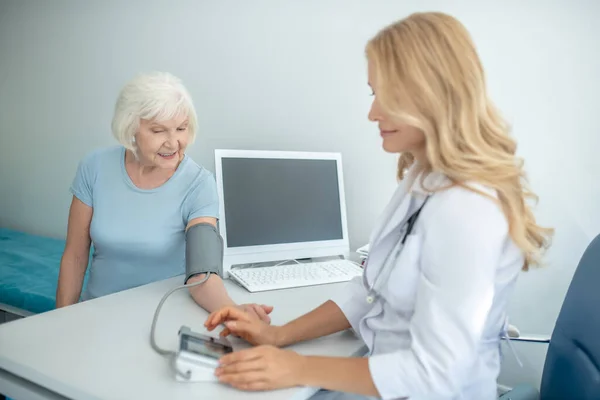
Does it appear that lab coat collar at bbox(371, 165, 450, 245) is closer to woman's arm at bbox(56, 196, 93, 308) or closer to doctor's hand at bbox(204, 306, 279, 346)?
doctor's hand at bbox(204, 306, 279, 346)

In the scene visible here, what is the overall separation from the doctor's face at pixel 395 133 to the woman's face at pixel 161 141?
74 centimetres

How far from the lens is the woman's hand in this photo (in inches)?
32.1

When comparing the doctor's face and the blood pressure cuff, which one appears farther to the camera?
the blood pressure cuff

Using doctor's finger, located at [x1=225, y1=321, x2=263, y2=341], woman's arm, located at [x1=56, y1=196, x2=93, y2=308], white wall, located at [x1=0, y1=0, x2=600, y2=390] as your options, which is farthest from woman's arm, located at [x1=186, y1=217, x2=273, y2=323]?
white wall, located at [x1=0, y1=0, x2=600, y2=390]

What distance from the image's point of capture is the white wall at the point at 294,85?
1701mm

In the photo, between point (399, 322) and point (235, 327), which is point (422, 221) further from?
point (235, 327)

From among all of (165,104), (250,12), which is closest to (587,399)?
(165,104)

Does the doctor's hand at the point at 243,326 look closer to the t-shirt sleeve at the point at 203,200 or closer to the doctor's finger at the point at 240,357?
the doctor's finger at the point at 240,357

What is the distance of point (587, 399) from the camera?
964 millimetres

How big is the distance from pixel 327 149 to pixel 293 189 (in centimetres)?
46

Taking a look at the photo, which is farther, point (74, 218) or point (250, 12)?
point (250, 12)

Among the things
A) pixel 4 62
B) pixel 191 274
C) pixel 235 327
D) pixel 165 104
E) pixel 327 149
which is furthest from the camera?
pixel 4 62

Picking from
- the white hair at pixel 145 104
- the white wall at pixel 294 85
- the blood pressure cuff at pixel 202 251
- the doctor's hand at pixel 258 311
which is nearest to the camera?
the doctor's hand at pixel 258 311

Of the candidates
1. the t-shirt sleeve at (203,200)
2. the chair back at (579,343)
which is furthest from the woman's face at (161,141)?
the chair back at (579,343)
